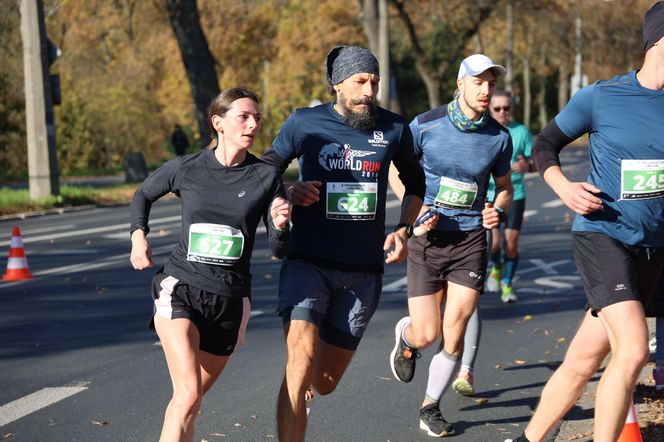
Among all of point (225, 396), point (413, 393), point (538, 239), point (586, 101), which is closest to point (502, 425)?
point (413, 393)

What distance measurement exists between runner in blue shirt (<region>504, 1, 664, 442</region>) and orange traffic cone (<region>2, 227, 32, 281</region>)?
8.86 metres

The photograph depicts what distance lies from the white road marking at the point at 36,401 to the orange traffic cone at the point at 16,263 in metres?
5.51

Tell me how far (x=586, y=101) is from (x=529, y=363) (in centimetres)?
376

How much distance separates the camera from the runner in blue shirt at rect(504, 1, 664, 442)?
487 cm

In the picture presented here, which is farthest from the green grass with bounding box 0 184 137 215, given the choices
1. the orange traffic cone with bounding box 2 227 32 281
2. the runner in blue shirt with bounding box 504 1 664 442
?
the runner in blue shirt with bounding box 504 1 664 442

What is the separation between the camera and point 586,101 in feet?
16.8

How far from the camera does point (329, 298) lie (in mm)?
5473

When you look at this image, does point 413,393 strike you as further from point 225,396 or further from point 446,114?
point 446,114

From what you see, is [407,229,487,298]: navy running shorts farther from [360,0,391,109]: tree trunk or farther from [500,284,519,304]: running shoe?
[360,0,391,109]: tree trunk

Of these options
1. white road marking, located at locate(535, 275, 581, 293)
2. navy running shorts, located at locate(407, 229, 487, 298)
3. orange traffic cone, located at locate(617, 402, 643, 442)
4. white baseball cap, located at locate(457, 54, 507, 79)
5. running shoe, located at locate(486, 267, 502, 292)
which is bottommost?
white road marking, located at locate(535, 275, 581, 293)

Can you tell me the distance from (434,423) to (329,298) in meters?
1.36

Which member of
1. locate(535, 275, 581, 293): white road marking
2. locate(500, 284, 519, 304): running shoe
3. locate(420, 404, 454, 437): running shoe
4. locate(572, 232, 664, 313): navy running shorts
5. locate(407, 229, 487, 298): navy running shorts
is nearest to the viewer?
locate(572, 232, 664, 313): navy running shorts

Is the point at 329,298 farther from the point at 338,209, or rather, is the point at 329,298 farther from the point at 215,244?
the point at 215,244

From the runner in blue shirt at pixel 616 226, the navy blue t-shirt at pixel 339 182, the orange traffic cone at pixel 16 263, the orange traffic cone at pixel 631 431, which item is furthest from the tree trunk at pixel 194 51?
the orange traffic cone at pixel 631 431
